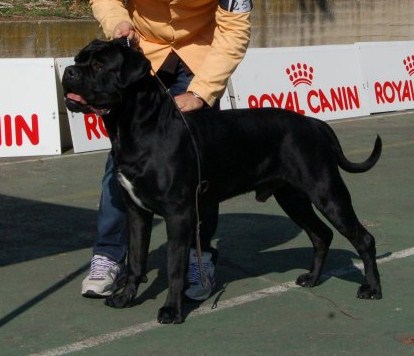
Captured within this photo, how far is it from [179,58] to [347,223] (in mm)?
1368

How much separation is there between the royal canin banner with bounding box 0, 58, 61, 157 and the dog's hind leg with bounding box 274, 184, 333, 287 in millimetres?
5707

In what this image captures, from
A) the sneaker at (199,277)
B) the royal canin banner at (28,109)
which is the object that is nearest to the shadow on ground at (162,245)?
the sneaker at (199,277)

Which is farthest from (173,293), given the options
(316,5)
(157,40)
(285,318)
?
(316,5)

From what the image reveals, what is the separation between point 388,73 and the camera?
15500 millimetres

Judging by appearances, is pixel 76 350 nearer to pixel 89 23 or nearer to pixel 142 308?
pixel 142 308

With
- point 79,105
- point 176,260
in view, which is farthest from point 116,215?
point 79,105

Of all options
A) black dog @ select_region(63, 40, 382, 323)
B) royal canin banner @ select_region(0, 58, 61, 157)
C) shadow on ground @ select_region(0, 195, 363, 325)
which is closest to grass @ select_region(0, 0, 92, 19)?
royal canin banner @ select_region(0, 58, 61, 157)

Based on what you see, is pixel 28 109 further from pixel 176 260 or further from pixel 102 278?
pixel 176 260

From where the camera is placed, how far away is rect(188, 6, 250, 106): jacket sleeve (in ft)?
18.5

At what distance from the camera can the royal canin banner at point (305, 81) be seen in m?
13.6

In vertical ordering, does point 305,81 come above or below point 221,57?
below

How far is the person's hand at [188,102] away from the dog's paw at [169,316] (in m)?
1.10

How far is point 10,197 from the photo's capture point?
9.16 m

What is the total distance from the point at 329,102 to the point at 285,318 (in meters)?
9.13
